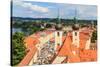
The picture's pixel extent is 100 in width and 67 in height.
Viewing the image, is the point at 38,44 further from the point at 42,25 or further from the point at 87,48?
the point at 87,48

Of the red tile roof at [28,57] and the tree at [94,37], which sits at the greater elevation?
→ the tree at [94,37]

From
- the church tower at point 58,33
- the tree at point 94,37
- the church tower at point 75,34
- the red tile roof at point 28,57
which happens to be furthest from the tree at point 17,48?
the tree at point 94,37

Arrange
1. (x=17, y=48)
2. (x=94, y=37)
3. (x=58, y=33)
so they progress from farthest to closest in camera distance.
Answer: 1. (x=94, y=37)
2. (x=58, y=33)
3. (x=17, y=48)

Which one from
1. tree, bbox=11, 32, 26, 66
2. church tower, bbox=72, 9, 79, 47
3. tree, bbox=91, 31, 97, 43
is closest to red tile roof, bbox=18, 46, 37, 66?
tree, bbox=11, 32, 26, 66

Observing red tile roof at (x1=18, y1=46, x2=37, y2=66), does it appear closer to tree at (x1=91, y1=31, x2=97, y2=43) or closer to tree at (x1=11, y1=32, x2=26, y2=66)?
tree at (x1=11, y1=32, x2=26, y2=66)

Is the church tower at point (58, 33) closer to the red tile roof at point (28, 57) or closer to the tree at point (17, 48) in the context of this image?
the red tile roof at point (28, 57)

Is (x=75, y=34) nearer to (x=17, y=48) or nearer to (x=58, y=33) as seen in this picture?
(x=58, y=33)

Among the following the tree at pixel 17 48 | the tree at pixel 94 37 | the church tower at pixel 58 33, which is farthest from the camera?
the tree at pixel 94 37

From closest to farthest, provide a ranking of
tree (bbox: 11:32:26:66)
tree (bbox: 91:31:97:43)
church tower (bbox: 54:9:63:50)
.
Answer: tree (bbox: 11:32:26:66) → church tower (bbox: 54:9:63:50) → tree (bbox: 91:31:97:43)

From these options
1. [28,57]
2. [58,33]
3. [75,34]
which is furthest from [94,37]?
[28,57]
